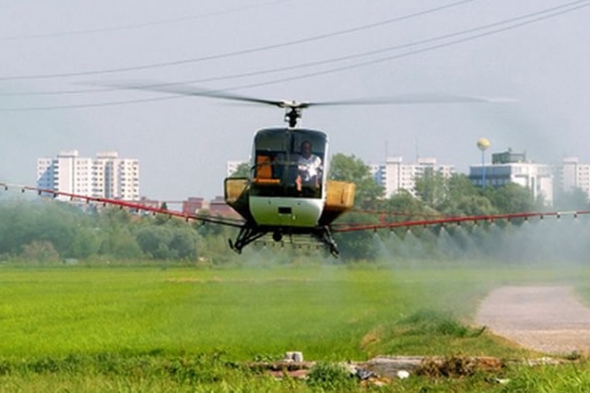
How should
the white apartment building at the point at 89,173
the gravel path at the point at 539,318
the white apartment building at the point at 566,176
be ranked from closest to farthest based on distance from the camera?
the gravel path at the point at 539,318 < the white apartment building at the point at 566,176 < the white apartment building at the point at 89,173

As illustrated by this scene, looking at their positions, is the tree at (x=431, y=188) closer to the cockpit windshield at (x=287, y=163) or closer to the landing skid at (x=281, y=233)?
the landing skid at (x=281, y=233)

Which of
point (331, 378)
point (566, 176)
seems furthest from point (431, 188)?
point (331, 378)

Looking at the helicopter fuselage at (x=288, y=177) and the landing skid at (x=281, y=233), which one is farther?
the landing skid at (x=281, y=233)

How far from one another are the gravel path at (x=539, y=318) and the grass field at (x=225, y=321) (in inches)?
39.5

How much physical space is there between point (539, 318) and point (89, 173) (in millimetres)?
58485

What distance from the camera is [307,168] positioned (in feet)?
104

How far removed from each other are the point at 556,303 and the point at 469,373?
30.6 metres

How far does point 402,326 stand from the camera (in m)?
40.4

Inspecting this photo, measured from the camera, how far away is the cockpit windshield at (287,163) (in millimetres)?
31531

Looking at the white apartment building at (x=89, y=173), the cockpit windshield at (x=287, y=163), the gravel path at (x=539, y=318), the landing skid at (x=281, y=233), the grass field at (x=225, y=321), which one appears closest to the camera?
the grass field at (x=225, y=321)

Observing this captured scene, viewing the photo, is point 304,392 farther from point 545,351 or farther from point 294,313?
point 294,313

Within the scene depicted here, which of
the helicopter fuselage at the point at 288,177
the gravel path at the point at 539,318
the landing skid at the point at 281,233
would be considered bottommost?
the gravel path at the point at 539,318

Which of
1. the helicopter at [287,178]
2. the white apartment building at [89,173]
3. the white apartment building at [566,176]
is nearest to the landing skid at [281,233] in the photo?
the helicopter at [287,178]

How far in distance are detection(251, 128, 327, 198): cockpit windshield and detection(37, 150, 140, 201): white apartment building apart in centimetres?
6302
